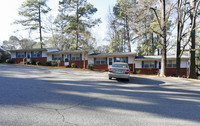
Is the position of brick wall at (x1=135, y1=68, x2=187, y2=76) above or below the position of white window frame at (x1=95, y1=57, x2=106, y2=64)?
below

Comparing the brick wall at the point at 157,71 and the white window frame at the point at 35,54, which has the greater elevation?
the white window frame at the point at 35,54

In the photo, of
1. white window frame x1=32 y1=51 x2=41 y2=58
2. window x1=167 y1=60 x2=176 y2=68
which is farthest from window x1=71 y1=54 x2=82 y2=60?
window x1=167 y1=60 x2=176 y2=68

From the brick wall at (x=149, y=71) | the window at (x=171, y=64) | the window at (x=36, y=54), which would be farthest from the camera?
the window at (x=36, y=54)

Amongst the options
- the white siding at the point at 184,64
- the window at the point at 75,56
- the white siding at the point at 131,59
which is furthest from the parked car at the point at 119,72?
the white siding at the point at 184,64

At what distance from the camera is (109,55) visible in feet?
72.0

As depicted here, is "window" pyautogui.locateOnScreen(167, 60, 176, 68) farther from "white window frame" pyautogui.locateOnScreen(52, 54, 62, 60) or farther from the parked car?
"white window frame" pyautogui.locateOnScreen(52, 54, 62, 60)

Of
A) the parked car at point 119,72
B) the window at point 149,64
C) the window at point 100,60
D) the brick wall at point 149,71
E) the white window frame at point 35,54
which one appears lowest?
the brick wall at point 149,71

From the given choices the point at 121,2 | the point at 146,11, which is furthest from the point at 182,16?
the point at 121,2

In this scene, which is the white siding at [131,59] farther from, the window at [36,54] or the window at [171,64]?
the window at [36,54]

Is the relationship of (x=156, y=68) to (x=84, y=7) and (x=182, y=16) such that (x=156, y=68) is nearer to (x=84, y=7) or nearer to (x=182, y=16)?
(x=182, y=16)

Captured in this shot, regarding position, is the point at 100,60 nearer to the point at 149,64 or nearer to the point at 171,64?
the point at 149,64

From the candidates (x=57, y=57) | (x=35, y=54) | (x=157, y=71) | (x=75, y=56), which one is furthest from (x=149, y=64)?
(x=35, y=54)

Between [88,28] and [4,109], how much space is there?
26263mm

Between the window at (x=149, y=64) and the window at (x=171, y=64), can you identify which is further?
the window at (x=149, y=64)
